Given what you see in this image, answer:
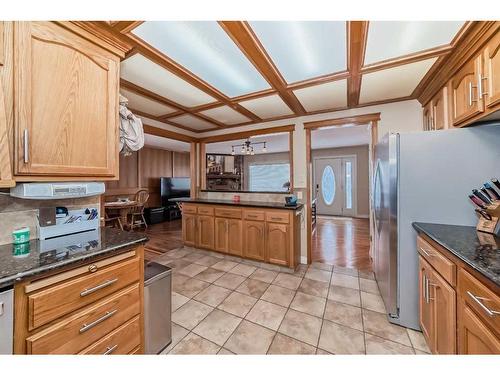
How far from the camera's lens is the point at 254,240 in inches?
115

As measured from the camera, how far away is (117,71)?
1.43 m

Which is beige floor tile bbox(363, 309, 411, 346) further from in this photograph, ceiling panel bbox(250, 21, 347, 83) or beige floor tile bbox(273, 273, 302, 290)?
ceiling panel bbox(250, 21, 347, 83)

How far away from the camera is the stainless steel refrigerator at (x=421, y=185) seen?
147cm

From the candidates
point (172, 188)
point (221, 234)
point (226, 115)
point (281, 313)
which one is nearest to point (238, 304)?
point (281, 313)

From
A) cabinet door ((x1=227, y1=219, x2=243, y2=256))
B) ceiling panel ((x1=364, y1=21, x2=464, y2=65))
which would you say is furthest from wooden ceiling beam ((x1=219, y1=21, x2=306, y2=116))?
cabinet door ((x1=227, y1=219, x2=243, y2=256))

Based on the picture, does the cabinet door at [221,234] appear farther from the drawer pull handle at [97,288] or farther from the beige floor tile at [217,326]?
the drawer pull handle at [97,288]

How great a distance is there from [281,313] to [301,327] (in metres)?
0.24

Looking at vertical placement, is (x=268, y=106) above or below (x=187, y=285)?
above

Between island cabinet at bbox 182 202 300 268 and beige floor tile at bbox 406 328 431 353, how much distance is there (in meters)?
1.32

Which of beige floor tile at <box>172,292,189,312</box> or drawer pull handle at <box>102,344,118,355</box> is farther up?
drawer pull handle at <box>102,344,118,355</box>

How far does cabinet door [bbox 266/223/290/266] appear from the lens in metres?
2.71

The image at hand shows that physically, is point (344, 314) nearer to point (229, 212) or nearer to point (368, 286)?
point (368, 286)

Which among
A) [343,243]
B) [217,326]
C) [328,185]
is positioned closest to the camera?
[217,326]
